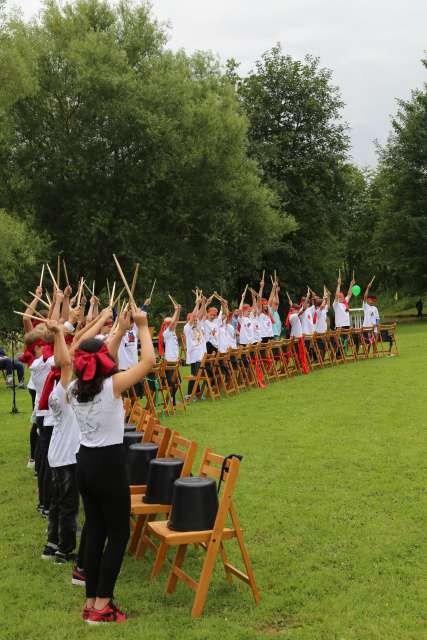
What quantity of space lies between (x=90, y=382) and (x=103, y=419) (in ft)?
0.94

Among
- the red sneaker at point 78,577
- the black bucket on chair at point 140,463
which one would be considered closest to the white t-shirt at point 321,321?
the black bucket on chair at point 140,463

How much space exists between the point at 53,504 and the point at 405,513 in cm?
365

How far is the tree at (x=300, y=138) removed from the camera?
40719mm

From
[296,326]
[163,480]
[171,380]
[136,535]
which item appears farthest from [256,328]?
[163,480]

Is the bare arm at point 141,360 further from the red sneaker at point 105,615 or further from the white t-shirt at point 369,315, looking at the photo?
the white t-shirt at point 369,315

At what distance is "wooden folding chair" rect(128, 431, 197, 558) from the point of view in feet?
20.5

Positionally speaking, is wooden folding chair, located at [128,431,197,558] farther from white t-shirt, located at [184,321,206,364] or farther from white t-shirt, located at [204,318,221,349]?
white t-shirt, located at [204,318,221,349]

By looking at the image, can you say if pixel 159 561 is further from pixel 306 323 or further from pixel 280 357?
pixel 306 323

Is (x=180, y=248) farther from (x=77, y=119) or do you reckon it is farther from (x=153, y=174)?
(x=77, y=119)

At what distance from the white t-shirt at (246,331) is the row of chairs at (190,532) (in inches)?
507

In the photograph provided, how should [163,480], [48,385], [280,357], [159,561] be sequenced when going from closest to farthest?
[159,561] < [163,480] < [48,385] < [280,357]

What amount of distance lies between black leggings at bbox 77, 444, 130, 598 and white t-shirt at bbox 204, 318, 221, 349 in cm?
1326

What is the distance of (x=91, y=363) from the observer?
204 inches

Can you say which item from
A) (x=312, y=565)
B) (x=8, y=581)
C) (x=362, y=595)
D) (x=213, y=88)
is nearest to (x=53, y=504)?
(x=8, y=581)
